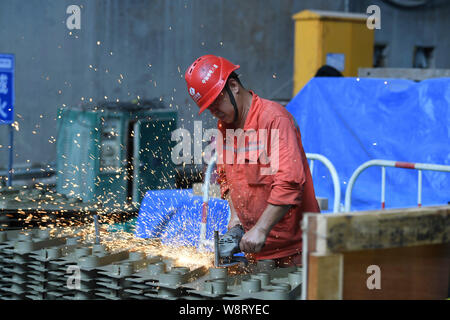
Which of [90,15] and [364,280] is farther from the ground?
[90,15]

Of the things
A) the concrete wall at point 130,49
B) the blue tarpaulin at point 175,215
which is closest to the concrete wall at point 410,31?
the concrete wall at point 130,49

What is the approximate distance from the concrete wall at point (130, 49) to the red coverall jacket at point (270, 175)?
7465 mm

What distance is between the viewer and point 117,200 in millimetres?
8938

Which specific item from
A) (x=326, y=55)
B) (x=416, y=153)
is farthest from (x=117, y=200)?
(x=326, y=55)

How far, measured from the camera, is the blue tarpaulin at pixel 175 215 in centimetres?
609

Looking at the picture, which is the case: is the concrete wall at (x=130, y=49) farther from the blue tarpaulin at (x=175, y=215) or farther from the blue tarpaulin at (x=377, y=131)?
the blue tarpaulin at (x=175, y=215)

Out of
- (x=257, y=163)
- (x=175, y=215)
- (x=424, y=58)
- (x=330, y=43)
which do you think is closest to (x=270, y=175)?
(x=257, y=163)

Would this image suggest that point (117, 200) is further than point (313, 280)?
Yes

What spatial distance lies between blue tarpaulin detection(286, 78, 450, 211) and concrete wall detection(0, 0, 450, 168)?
405 centimetres

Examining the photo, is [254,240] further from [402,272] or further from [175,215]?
[175,215]

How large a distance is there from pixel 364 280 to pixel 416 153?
5.36 meters

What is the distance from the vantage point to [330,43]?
12.9 m

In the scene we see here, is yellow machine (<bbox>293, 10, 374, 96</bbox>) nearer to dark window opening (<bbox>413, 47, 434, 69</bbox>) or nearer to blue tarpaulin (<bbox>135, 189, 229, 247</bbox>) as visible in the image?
dark window opening (<bbox>413, 47, 434, 69</bbox>)
